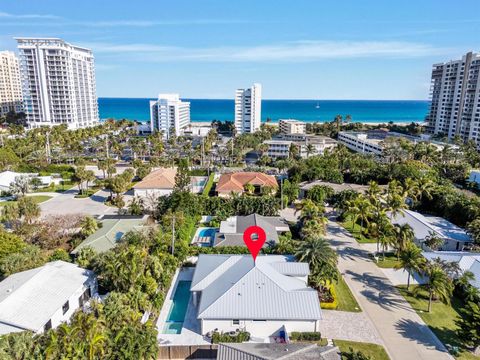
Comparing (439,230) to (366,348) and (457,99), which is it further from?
(457,99)

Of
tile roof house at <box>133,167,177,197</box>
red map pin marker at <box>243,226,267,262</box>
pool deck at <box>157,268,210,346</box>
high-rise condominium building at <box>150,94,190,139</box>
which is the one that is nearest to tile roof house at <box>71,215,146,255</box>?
pool deck at <box>157,268,210,346</box>

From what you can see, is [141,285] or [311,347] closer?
[311,347]

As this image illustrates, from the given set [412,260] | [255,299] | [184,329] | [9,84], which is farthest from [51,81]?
[412,260]

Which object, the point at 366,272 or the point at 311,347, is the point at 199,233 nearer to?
the point at 366,272

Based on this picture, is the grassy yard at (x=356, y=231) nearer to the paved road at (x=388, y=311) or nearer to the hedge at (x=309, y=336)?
the paved road at (x=388, y=311)

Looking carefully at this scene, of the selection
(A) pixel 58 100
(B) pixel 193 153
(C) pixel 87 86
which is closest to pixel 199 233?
(B) pixel 193 153

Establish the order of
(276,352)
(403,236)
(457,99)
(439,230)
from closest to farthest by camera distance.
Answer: (276,352), (403,236), (439,230), (457,99)

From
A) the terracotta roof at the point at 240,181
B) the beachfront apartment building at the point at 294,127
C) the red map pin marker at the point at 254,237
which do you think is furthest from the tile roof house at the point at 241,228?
the beachfront apartment building at the point at 294,127
